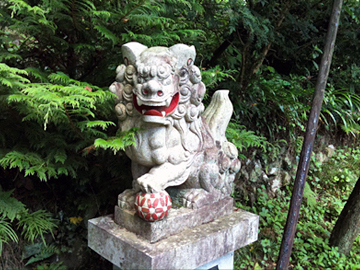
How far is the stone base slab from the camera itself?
1.90 meters

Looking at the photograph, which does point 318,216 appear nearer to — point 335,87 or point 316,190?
point 316,190

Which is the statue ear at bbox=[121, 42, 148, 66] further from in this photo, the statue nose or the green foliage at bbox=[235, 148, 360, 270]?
the green foliage at bbox=[235, 148, 360, 270]

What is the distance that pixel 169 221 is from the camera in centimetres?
196

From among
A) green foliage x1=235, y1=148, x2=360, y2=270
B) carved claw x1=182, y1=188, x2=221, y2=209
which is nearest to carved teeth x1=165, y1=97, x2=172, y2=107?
carved claw x1=182, y1=188, x2=221, y2=209

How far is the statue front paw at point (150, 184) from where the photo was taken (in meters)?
1.83

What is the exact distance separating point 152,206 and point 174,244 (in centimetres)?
29

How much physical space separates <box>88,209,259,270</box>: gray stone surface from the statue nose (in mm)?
894

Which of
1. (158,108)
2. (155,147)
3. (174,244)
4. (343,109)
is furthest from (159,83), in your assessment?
(343,109)

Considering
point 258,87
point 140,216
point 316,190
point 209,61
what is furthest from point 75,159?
point 316,190

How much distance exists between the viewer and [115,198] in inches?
117

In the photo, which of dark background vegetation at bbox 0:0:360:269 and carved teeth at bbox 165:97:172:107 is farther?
dark background vegetation at bbox 0:0:360:269

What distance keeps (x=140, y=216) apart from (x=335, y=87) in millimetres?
4378

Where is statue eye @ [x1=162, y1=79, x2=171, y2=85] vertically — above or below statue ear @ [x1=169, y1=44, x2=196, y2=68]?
below

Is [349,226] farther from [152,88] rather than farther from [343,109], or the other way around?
[152,88]
